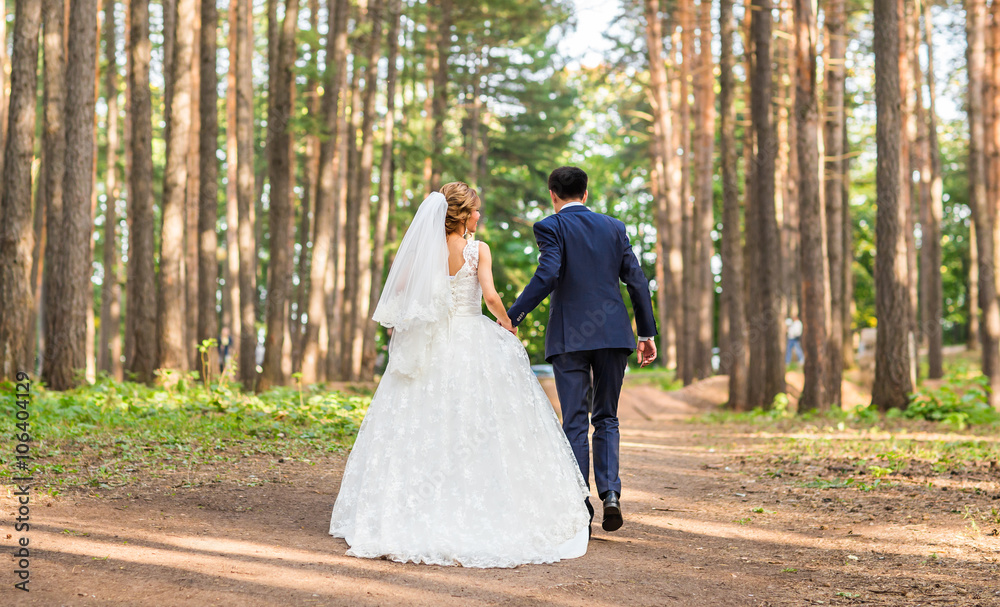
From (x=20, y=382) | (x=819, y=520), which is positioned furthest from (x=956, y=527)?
(x=20, y=382)

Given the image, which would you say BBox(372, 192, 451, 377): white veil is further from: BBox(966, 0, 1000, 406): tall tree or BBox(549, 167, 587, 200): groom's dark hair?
BBox(966, 0, 1000, 406): tall tree

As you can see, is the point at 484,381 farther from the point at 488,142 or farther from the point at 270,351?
the point at 488,142

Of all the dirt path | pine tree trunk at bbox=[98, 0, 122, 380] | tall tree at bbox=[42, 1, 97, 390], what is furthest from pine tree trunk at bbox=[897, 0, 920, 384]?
pine tree trunk at bbox=[98, 0, 122, 380]

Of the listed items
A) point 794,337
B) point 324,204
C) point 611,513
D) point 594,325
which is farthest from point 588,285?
point 794,337

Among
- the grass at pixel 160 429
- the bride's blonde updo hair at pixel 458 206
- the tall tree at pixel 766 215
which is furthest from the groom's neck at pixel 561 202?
the tall tree at pixel 766 215

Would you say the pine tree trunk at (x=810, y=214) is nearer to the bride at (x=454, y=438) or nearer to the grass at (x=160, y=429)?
the grass at (x=160, y=429)

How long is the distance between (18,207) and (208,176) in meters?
4.71

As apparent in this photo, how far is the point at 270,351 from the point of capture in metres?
14.6

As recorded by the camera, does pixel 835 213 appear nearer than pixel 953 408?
No

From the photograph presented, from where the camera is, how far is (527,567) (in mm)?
4398

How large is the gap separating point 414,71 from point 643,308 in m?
19.1

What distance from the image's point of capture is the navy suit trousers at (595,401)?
5.09 metres

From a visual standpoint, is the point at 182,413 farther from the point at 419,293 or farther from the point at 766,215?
the point at 766,215

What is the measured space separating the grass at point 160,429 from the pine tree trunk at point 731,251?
25.9 ft
